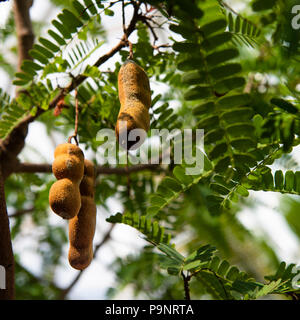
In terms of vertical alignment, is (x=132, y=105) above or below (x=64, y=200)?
above

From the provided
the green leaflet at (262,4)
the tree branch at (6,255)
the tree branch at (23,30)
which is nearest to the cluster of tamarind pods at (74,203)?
the tree branch at (6,255)

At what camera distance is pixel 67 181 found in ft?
2.34

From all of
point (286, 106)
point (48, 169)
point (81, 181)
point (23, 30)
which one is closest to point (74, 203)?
point (81, 181)

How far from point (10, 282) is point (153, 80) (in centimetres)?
68

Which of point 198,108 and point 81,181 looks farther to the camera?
point 81,181

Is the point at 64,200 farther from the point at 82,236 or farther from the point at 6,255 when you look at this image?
the point at 6,255

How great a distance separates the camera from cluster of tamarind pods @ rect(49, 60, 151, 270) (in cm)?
67

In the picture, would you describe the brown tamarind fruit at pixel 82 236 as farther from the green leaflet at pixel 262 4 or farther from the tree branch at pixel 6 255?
the green leaflet at pixel 262 4

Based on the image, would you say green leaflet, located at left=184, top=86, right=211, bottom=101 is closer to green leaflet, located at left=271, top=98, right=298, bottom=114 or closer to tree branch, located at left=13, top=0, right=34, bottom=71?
green leaflet, located at left=271, top=98, right=298, bottom=114

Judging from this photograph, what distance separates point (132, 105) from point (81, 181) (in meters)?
0.22

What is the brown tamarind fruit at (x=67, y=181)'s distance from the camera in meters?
0.68

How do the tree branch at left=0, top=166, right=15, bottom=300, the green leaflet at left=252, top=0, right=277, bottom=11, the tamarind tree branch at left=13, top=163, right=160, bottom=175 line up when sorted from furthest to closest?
the tamarind tree branch at left=13, top=163, right=160, bottom=175 → the tree branch at left=0, top=166, right=15, bottom=300 → the green leaflet at left=252, top=0, right=277, bottom=11

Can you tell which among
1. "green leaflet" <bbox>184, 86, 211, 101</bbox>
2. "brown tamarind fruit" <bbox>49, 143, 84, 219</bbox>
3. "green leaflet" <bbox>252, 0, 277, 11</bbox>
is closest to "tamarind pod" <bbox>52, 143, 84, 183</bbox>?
"brown tamarind fruit" <bbox>49, 143, 84, 219</bbox>
